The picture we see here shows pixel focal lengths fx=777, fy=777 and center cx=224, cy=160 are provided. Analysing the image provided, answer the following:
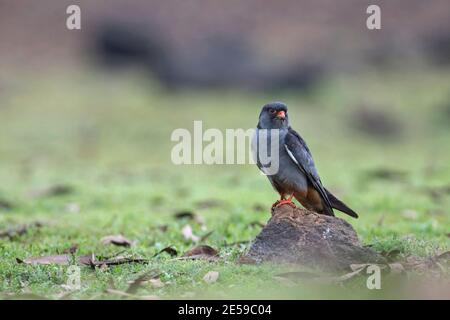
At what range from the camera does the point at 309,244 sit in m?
6.30

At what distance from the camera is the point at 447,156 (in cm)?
1694

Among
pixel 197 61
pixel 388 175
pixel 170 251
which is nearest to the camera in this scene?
pixel 170 251

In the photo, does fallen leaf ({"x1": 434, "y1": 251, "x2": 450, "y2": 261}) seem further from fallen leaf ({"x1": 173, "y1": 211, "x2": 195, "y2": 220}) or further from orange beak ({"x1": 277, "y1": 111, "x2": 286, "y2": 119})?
fallen leaf ({"x1": 173, "y1": 211, "x2": 195, "y2": 220})

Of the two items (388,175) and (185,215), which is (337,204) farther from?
(388,175)

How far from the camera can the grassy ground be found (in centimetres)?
639

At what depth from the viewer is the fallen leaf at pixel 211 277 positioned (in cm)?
599

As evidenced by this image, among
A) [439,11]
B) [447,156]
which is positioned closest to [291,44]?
[439,11]

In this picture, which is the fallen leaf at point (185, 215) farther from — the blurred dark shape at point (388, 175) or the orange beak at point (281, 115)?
the blurred dark shape at point (388, 175)

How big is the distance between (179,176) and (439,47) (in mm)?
13783

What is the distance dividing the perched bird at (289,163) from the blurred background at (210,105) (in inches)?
43.6

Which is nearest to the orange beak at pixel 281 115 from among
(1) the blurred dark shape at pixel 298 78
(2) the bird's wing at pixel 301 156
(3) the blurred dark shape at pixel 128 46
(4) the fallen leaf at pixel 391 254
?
(2) the bird's wing at pixel 301 156

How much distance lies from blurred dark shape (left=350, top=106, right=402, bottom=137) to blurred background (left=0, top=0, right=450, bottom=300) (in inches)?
1.7

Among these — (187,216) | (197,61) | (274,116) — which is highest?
(197,61)

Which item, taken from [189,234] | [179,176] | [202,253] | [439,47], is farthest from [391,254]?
[439,47]
